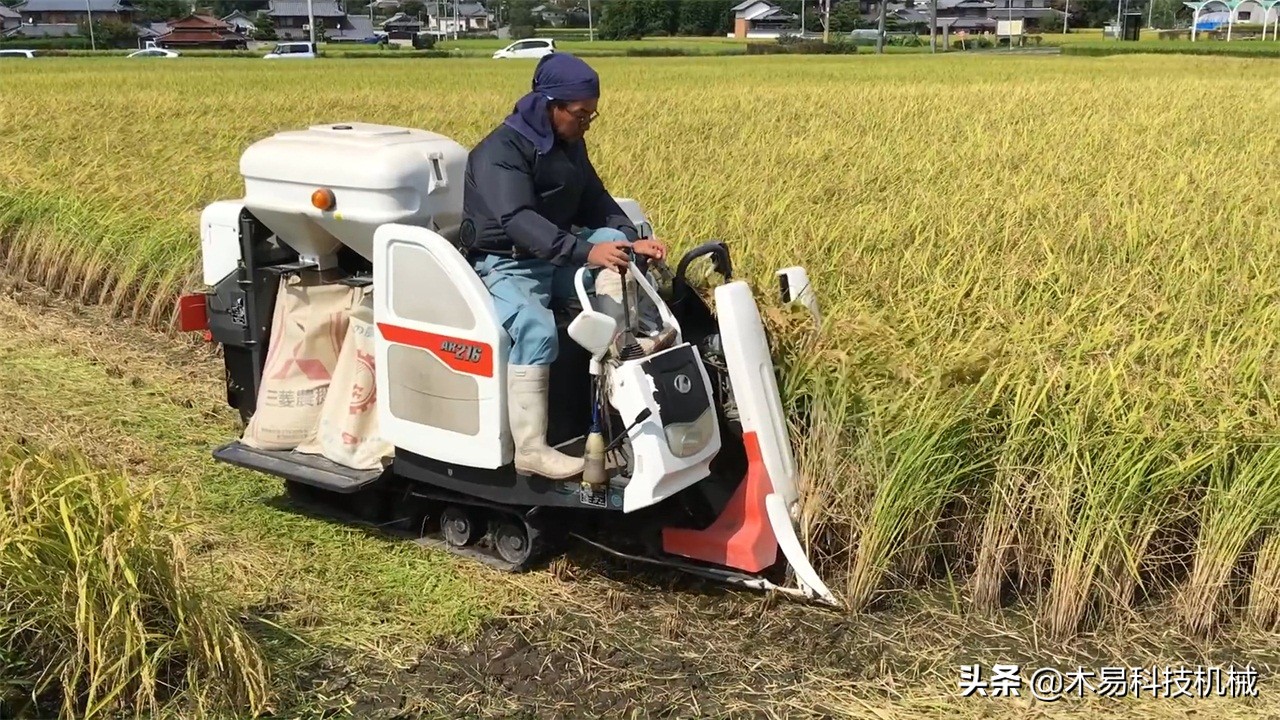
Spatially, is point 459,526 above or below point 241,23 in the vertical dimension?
below

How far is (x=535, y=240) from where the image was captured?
3.35 meters

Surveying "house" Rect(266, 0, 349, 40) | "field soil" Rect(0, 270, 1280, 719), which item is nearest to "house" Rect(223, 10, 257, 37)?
"house" Rect(266, 0, 349, 40)

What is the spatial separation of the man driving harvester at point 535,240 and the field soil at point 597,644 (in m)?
0.47

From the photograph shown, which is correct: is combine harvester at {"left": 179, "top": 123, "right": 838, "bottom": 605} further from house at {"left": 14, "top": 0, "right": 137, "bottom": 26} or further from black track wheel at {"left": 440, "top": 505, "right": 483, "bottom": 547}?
house at {"left": 14, "top": 0, "right": 137, "bottom": 26}

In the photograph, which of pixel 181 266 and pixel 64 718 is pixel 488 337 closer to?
pixel 64 718

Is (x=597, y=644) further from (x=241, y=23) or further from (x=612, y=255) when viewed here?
(x=241, y=23)

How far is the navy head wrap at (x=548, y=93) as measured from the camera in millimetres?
3398

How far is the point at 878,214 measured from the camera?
617 cm

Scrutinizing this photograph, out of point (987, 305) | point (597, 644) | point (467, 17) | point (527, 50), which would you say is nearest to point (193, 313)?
point (597, 644)

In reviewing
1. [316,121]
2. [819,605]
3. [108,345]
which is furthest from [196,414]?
[316,121]

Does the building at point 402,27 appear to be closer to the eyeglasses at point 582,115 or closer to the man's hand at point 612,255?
the eyeglasses at point 582,115

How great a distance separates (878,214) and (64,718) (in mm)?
4628

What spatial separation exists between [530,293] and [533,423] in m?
0.39

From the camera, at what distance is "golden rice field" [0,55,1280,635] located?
3170mm
